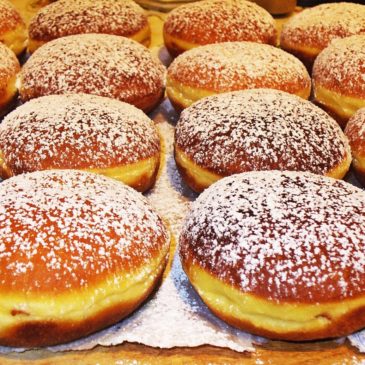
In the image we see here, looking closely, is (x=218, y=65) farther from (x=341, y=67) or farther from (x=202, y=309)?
(x=202, y=309)

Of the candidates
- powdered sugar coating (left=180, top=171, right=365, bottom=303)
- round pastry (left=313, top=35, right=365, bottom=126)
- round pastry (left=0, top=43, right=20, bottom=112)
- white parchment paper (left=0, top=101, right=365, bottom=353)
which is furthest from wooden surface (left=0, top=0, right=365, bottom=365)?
round pastry (left=0, top=43, right=20, bottom=112)

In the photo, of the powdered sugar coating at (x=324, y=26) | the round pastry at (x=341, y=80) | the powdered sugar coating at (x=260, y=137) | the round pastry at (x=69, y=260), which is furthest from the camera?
the powdered sugar coating at (x=324, y=26)

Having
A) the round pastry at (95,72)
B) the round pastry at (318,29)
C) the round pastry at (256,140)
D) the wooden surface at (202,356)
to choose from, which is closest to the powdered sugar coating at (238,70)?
the round pastry at (95,72)

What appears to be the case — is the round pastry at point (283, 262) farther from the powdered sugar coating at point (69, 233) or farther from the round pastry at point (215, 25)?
the round pastry at point (215, 25)

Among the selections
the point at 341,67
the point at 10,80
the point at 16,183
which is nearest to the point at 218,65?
the point at 341,67

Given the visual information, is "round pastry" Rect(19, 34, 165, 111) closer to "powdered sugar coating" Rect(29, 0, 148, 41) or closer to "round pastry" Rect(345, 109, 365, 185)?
"powdered sugar coating" Rect(29, 0, 148, 41)

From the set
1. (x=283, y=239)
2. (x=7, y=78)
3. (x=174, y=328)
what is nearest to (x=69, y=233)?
(x=174, y=328)
